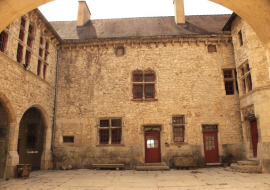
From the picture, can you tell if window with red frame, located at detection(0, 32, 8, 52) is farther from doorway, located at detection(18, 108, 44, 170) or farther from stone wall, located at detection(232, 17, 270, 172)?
stone wall, located at detection(232, 17, 270, 172)

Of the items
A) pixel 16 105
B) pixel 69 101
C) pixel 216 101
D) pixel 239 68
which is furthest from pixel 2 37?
pixel 239 68

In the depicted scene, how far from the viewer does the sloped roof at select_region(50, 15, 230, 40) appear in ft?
37.1

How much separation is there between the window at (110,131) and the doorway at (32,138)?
288 centimetres

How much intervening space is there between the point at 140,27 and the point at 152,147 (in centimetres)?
674

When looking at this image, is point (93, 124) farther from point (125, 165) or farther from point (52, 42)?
point (52, 42)

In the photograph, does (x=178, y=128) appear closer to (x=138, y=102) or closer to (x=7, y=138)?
(x=138, y=102)

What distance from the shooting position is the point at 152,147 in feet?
32.1

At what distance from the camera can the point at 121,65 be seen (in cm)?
1056

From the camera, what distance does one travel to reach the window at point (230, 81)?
10250 millimetres

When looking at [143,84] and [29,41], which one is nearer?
[29,41]

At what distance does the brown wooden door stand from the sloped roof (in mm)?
5120

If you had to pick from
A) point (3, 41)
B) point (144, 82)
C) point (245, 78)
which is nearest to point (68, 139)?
point (144, 82)

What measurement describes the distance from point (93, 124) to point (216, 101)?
233 inches

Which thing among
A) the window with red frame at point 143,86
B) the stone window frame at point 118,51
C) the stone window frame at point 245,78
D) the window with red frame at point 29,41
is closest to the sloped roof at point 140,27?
the stone window frame at point 118,51
